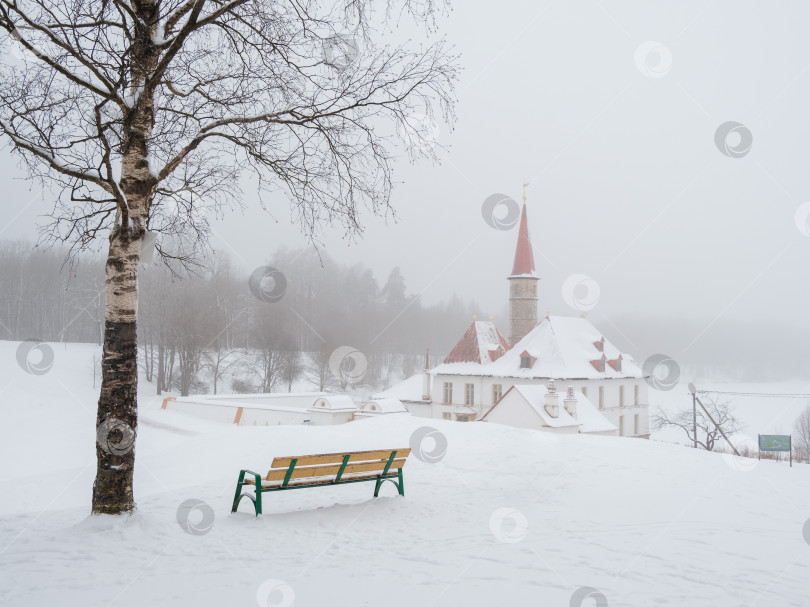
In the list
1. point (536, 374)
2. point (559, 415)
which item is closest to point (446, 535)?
point (559, 415)

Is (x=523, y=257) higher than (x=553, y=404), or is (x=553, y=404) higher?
(x=523, y=257)

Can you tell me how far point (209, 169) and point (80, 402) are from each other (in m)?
30.9

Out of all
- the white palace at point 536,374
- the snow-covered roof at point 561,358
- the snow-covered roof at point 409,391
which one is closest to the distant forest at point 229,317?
the snow-covered roof at point 409,391

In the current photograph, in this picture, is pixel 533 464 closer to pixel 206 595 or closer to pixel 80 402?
pixel 206 595

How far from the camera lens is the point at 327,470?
7691 millimetres

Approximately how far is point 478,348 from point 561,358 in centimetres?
682

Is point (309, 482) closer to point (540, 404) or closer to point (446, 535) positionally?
point (446, 535)

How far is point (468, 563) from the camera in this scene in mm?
5574

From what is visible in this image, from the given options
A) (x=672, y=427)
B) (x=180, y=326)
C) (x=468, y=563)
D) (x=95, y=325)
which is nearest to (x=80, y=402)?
(x=180, y=326)

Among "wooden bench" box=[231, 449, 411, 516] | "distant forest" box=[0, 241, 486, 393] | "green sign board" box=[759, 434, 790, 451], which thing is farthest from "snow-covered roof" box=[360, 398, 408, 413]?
"wooden bench" box=[231, 449, 411, 516]

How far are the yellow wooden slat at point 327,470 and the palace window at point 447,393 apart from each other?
37573 mm

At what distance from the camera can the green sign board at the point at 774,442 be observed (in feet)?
38.8

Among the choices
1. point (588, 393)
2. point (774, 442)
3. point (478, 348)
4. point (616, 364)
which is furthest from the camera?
point (478, 348)

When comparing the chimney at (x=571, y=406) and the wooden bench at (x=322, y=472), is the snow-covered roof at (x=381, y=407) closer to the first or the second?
the chimney at (x=571, y=406)
